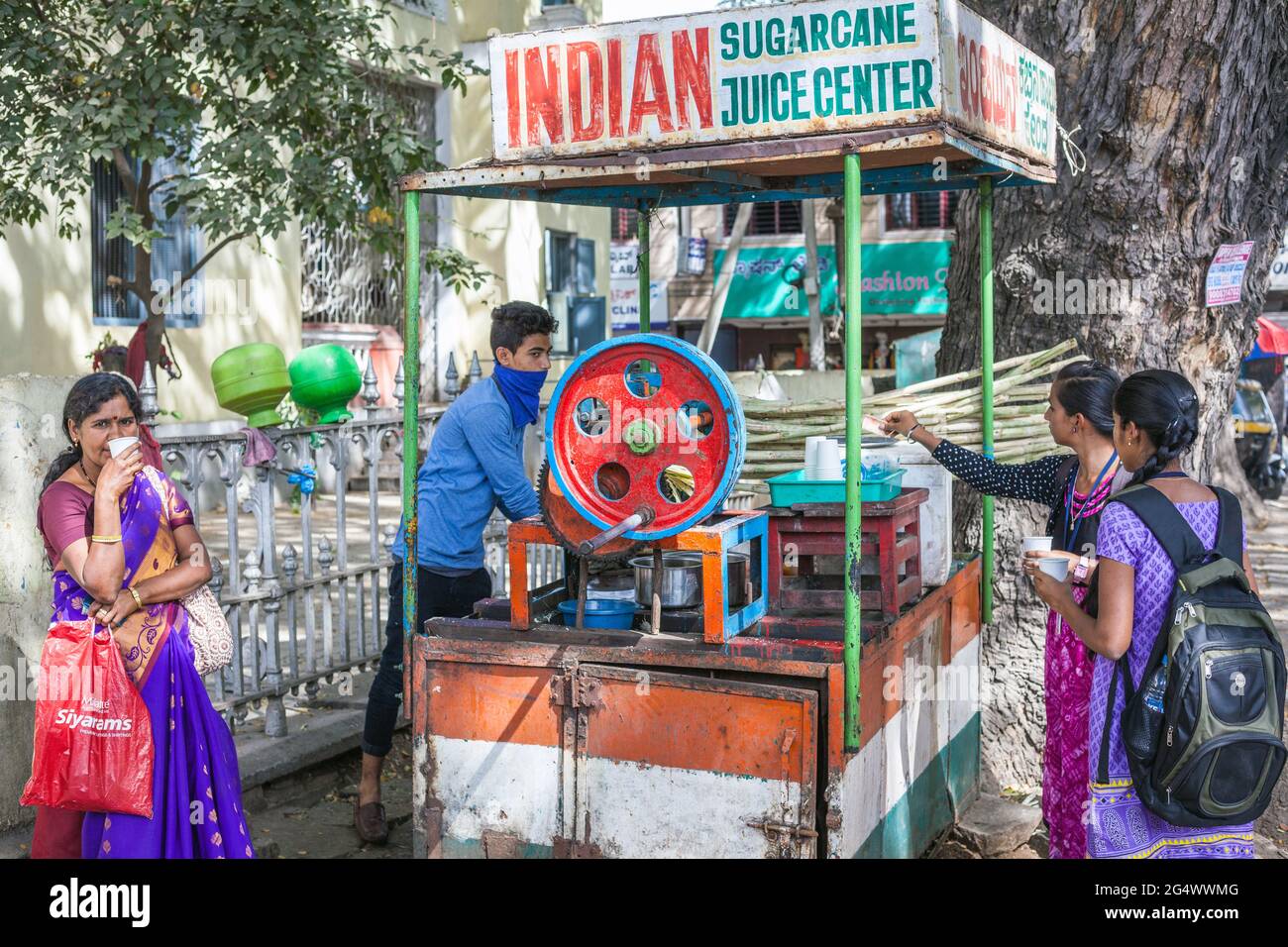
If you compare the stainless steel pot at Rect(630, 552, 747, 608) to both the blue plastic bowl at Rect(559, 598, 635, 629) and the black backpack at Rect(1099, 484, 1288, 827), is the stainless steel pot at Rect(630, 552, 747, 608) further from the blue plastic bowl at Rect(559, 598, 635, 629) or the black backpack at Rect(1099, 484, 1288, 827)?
the black backpack at Rect(1099, 484, 1288, 827)

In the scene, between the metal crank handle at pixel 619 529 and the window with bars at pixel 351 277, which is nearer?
the metal crank handle at pixel 619 529

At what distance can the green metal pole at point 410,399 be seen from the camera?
3.78m

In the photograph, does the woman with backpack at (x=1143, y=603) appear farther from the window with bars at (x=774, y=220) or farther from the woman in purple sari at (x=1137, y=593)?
the window with bars at (x=774, y=220)

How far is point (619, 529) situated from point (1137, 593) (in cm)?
127

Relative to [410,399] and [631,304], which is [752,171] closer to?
[410,399]

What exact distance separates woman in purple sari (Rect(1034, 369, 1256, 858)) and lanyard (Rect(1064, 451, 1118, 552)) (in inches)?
18.6

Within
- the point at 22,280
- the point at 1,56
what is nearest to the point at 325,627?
the point at 1,56

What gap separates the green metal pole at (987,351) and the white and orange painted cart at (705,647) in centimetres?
57

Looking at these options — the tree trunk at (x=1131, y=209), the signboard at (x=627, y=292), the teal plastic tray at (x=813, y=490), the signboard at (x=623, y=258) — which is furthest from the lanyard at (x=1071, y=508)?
the signboard at (x=627, y=292)

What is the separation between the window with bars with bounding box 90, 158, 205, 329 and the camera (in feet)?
34.7

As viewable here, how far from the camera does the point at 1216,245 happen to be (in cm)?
535

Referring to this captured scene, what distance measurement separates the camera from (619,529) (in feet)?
11.0

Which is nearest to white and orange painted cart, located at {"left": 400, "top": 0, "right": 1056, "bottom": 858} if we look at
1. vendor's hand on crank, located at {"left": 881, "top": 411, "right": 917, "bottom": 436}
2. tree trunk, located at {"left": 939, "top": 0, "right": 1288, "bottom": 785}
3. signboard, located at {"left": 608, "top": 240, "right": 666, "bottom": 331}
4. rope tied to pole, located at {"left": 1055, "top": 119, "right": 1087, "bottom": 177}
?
vendor's hand on crank, located at {"left": 881, "top": 411, "right": 917, "bottom": 436}

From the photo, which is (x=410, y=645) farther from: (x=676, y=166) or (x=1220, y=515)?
(x=1220, y=515)
